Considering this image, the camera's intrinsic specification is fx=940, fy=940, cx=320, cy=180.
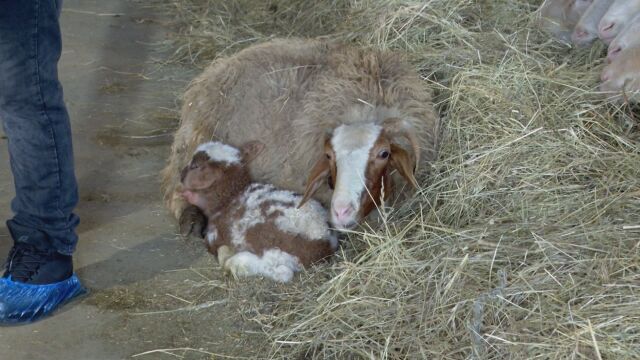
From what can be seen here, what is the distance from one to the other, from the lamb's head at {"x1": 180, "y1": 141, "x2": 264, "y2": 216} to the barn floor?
221mm

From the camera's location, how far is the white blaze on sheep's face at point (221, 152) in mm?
4578

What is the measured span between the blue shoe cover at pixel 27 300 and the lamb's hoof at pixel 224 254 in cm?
70

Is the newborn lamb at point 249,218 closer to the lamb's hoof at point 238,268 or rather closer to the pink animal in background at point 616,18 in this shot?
the lamb's hoof at point 238,268

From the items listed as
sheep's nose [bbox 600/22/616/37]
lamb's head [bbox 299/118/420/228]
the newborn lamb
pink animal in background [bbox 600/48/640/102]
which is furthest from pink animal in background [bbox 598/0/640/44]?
the newborn lamb

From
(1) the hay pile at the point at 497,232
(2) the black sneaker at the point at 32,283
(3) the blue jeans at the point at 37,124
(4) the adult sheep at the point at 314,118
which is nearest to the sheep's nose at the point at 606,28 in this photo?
(1) the hay pile at the point at 497,232

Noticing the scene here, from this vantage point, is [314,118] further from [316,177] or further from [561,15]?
[561,15]

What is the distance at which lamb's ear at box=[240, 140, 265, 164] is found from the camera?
15.3ft

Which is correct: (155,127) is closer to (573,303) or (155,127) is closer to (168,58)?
(168,58)

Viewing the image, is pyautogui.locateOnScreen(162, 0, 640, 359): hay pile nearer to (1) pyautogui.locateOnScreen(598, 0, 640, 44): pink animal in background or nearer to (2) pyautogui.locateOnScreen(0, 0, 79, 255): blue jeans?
(1) pyautogui.locateOnScreen(598, 0, 640, 44): pink animal in background

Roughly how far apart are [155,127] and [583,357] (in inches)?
132

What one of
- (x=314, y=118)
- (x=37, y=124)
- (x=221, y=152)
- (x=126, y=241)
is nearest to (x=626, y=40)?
(x=314, y=118)

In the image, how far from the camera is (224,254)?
427 cm

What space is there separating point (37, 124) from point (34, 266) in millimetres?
607

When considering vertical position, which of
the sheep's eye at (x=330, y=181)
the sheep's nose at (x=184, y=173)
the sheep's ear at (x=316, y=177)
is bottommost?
the sheep's nose at (x=184, y=173)
